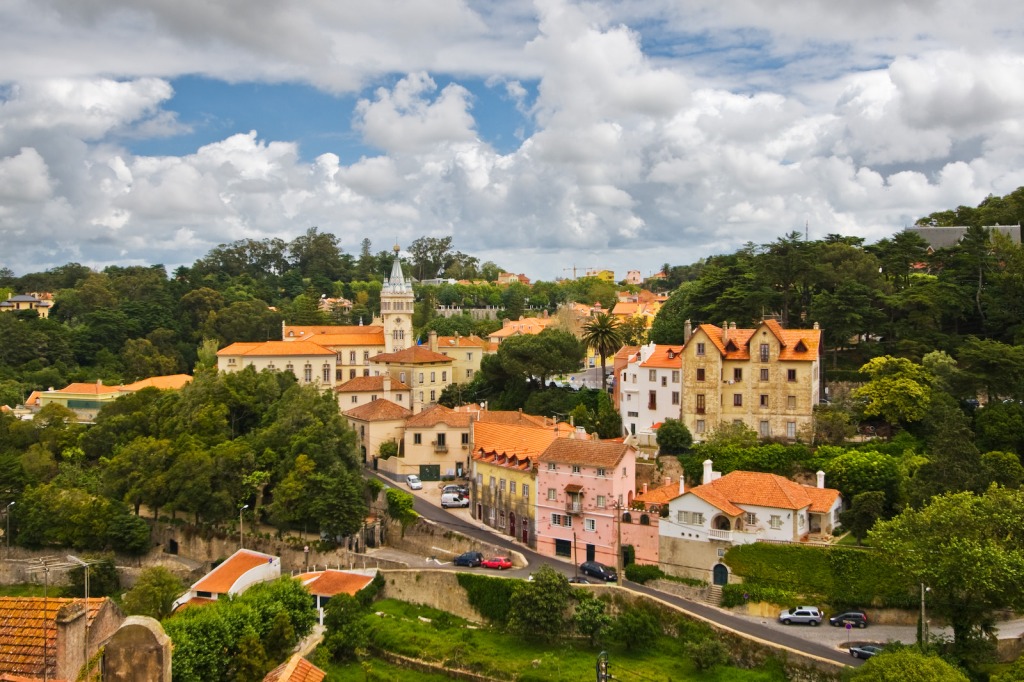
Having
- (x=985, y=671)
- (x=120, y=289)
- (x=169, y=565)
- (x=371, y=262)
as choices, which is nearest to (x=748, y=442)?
(x=985, y=671)

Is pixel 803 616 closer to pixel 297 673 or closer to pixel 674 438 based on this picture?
pixel 674 438

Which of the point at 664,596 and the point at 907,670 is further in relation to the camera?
the point at 664,596

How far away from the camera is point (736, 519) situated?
37.0 metres

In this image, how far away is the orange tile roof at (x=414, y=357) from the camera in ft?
214

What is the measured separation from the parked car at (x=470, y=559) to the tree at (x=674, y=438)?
10.9 m

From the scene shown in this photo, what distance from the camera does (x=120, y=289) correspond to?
102188 mm

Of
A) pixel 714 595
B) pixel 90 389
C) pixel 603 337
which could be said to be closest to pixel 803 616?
pixel 714 595

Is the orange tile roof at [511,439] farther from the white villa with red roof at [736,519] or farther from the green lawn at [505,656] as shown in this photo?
the green lawn at [505,656]

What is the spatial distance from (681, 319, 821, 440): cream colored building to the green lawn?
14.3m

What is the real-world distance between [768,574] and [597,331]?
73.0 feet

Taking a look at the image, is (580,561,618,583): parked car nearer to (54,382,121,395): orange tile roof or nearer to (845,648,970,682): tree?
(845,648,970,682): tree

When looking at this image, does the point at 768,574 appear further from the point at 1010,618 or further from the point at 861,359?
the point at 861,359

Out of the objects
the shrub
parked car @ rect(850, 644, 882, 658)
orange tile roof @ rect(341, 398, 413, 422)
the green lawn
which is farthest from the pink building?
orange tile roof @ rect(341, 398, 413, 422)

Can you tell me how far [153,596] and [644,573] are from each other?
20.8m
